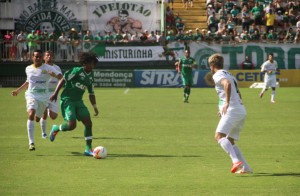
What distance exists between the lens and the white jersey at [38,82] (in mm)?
16875

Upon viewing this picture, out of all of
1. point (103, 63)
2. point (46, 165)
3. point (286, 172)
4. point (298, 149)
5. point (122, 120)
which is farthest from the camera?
point (103, 63)

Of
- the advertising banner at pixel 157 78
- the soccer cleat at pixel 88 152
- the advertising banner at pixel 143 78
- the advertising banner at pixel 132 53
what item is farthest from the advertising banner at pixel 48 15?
the soccer cleat at pixel 88 152

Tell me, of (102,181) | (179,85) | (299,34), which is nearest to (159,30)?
(179,85)

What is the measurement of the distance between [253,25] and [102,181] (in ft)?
121

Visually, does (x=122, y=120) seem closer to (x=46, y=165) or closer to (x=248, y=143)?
(x=248, y=143)

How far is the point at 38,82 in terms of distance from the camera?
16.9m

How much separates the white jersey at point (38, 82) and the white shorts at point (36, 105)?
7 centimetres

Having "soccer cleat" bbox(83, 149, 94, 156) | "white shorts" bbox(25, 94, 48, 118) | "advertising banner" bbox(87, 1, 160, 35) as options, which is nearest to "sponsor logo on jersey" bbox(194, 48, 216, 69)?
"advertising banner" bbox(87, 1, 160, 35)

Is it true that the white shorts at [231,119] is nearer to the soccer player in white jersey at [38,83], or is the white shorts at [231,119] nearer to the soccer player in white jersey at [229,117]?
the soccer player in white jersey at [229,117]

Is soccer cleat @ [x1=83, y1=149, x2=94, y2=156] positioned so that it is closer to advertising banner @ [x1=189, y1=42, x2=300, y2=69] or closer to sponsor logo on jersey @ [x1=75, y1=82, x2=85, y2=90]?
sponsor logo on jersey @ [x1=75, y1=82, x2=85, y2=90]

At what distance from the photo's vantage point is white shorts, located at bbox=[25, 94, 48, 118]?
1653 centimetres

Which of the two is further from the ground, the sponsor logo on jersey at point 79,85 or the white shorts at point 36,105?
the sponsor logo on jersey at point 79,85

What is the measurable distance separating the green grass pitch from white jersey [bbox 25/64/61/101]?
1.15 meters

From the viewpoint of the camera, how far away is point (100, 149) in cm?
1480
